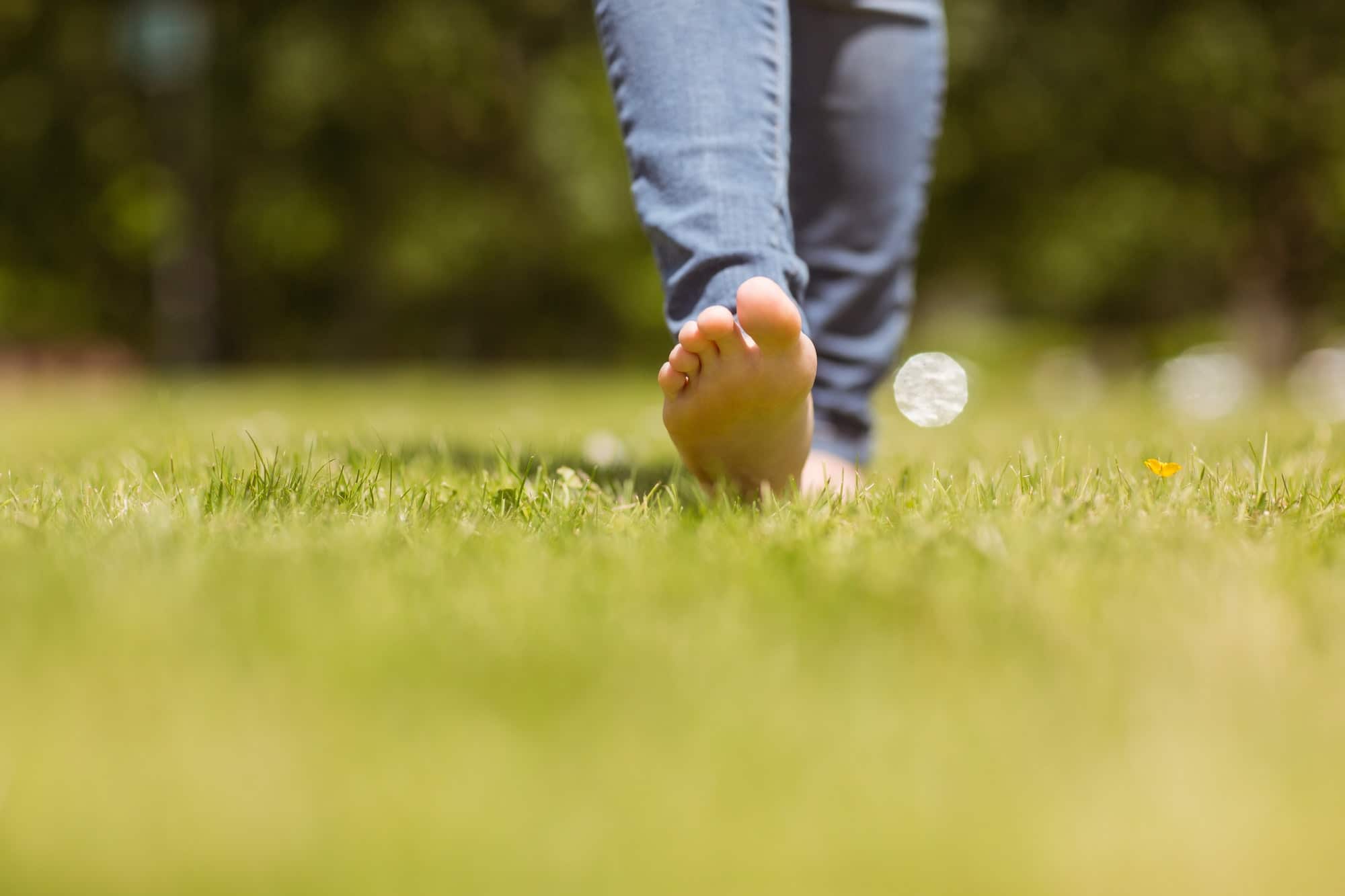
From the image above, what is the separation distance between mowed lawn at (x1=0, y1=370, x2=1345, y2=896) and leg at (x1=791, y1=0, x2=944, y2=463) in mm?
545

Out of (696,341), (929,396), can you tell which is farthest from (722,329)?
(929,396)

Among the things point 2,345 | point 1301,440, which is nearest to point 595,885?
point 1301,440

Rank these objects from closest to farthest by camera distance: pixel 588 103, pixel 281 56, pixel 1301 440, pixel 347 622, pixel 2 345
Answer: pixel 347 622 < pixel 1301 440 < pixel 588 103 < pixel 281 56 < pixel 2 345

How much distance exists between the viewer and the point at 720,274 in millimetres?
1579

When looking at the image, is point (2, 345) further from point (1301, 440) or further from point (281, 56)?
point (1301, 440)

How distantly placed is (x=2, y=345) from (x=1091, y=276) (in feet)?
40.6

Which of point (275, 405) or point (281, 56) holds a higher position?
point (281, 56)

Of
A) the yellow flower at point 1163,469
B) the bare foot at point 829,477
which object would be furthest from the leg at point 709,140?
the yellow flower at point 1163,469

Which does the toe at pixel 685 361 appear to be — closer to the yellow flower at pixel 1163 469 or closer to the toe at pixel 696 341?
the toe at pixel 696 341

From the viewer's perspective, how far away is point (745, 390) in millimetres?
1510

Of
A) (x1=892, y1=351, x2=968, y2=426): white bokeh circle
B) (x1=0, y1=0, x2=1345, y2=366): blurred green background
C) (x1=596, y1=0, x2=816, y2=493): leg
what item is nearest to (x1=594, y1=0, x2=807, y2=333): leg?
(x1=596, y1=0, x2=816, y2=493): leg

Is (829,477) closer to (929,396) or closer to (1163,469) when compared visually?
(1163,469)

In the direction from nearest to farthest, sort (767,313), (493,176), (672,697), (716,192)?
(672,697), (767,313), (716,192), (493,176)

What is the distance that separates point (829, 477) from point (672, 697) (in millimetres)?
812
